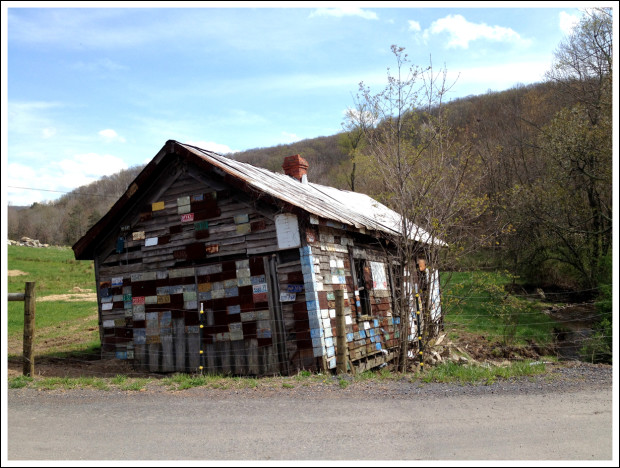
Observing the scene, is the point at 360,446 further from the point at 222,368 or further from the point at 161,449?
the point at 222,368

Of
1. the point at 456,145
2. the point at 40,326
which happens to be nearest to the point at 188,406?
the point at 456,145

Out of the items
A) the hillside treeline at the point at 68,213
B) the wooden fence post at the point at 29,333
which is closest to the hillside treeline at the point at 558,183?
the wooden fence post at the point at 29,333

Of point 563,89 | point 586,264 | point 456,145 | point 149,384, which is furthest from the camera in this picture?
point 563,89

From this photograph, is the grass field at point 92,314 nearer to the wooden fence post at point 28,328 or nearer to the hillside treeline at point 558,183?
the wooden fence post at point 28,328

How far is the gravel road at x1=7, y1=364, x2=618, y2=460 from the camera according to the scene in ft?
17.7

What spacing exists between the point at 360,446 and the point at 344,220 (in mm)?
6521

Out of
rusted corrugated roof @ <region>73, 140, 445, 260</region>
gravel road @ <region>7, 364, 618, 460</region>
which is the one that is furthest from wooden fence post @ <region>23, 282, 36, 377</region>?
rusted corrugated roof @ <region>73, 140, 445, 260</region>

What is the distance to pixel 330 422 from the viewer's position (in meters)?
6.51

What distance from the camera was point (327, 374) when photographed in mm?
10070

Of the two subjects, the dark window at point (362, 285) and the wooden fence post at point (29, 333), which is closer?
the wooden fence post at point (29, 333)

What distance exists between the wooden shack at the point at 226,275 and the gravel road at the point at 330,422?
2.56 m

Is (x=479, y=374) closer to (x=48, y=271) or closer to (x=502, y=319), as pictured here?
(x=502, y=319)

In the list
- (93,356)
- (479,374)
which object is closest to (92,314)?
(93,356)

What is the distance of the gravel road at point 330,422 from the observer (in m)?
5.41
